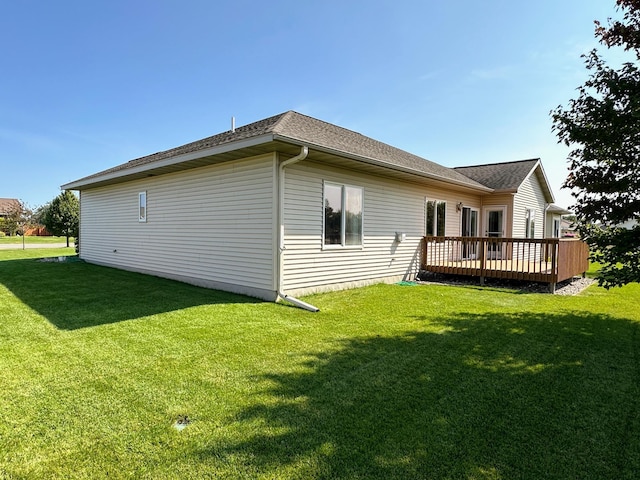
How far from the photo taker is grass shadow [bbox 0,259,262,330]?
5621mm

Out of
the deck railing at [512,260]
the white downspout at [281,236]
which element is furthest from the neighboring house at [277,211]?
the deck railing at [512,260]

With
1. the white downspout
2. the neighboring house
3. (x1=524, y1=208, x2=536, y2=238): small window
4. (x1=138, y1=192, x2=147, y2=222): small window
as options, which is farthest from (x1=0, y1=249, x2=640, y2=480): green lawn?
(x1=524, y1=208, x2=536, y2=238): small window

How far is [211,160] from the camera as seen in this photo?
25.8 ft

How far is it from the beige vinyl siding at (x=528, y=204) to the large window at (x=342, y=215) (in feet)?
26.3

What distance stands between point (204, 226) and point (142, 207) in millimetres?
3453

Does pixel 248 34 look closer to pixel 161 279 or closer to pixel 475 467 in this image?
pixel 161 279

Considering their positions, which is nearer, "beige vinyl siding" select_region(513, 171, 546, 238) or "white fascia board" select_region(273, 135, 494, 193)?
"white fascia board" select_region(273, 135, 494, 193)

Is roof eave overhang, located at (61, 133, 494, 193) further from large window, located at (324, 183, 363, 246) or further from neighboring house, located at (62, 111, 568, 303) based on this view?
large window, located at (324, 183, 363, 246)

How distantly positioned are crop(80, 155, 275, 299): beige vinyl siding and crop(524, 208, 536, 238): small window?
12.1 meters

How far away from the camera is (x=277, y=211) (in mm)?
6883

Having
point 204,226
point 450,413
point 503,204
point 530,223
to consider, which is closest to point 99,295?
point 204,226

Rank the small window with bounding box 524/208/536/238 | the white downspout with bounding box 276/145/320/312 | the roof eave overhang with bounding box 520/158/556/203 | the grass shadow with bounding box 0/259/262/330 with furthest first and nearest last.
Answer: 1. the small window with bounding box 524/208/536/238
2. the roof eave overhang with bounding box 520/158/556/203
3. the white downspout with bounding box 276/145/320/312
4. the grass shadow with bounding box 0/259/262/330

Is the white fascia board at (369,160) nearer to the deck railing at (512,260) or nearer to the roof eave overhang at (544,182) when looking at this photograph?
the deck railing at (512,260)

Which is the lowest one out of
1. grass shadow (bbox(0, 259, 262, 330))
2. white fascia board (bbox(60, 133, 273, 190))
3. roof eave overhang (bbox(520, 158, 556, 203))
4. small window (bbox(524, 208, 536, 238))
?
grass shadow (bbox(0, 259, 262, 330))
